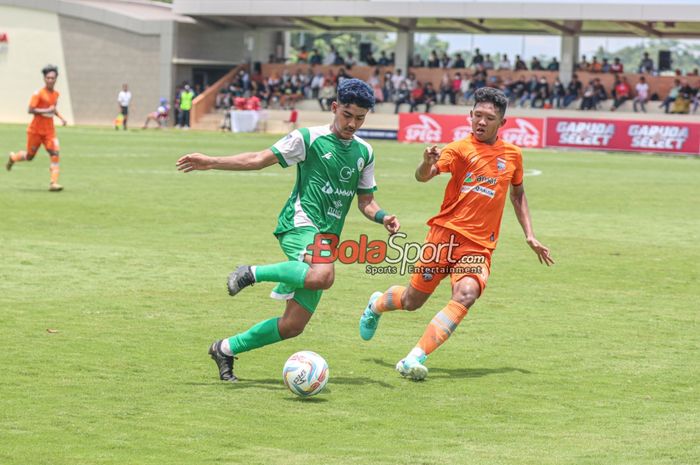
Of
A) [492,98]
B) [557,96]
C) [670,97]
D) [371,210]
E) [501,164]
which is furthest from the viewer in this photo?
[557,96]

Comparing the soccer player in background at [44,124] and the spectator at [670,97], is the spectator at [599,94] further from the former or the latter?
the soccer player in background at [44,124]

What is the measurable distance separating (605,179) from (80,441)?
83.8 ft

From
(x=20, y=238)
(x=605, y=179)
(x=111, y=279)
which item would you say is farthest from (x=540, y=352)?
(x=605, y=179)

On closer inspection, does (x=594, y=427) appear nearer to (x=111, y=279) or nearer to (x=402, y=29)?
(x=111, y=279)

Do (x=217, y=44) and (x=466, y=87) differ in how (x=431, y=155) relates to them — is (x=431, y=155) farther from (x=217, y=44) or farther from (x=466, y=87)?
(x=217, y=44)

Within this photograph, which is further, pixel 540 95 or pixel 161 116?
pixel 161 116

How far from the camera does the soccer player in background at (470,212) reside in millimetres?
8711

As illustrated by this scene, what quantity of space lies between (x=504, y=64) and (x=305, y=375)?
55.3 metres

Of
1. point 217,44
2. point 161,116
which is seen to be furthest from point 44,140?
point 217,44

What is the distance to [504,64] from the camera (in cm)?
6147

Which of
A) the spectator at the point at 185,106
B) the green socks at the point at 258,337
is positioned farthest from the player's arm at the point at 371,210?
the spectator at the point at 185,106

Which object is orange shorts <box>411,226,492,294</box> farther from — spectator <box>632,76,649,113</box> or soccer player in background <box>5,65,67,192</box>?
spectator <box>632,76,649,113</box>

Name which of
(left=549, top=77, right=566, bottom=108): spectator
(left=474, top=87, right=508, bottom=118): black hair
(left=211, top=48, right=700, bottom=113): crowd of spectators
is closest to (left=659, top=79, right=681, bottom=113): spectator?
(left=211, top=48, right=700, bottom=113): crowd of spectators

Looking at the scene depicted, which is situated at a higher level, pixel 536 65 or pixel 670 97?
pixel 536 65
